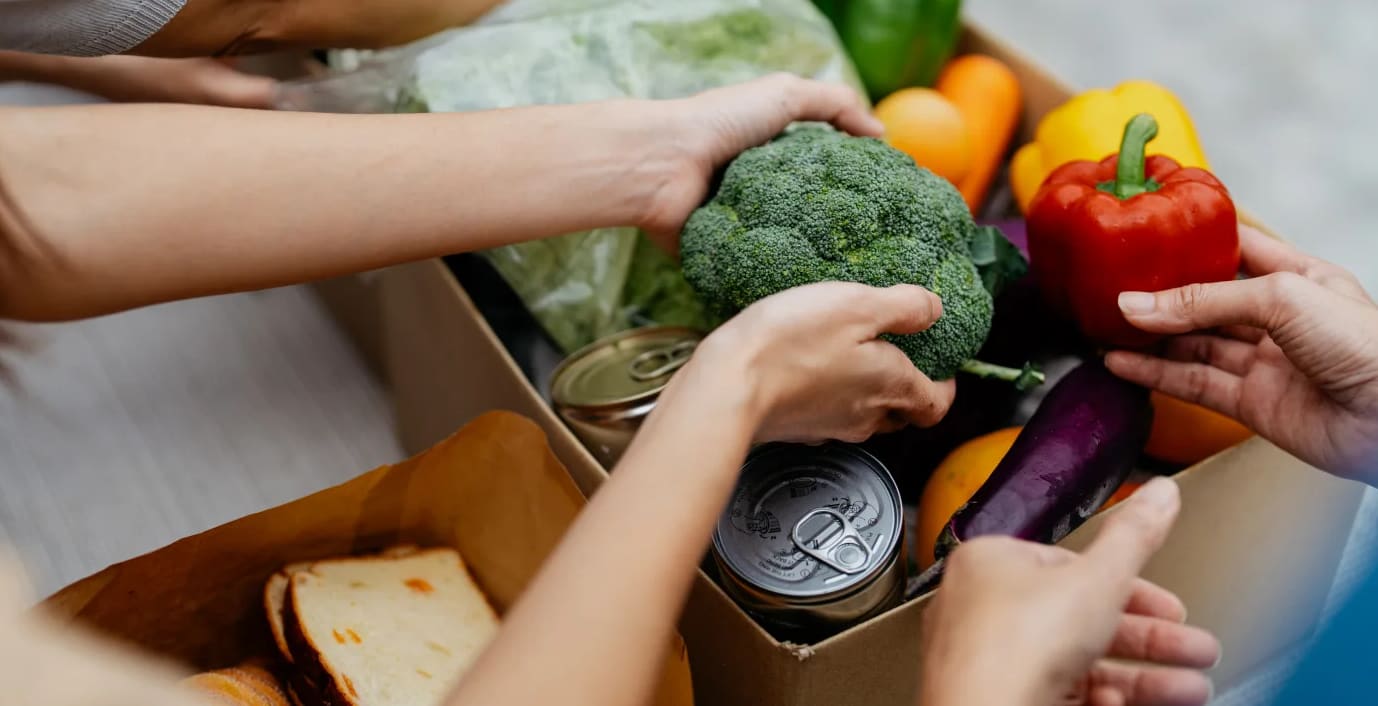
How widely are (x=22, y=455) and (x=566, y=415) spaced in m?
0.77

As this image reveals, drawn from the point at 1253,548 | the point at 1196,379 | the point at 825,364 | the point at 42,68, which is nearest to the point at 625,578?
the point at 825,364

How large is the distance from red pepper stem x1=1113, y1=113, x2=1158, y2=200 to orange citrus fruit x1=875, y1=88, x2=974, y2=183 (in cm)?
23

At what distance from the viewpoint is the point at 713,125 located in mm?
915

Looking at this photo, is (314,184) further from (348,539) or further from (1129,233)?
(1129,233)

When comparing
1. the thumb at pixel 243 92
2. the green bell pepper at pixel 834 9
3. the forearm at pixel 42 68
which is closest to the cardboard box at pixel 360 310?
the thumb at pixel 243 92

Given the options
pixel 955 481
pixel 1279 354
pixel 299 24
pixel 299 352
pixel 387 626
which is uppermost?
pixel 299 24

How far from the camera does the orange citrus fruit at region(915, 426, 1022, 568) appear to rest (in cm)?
86

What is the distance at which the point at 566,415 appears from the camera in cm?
87

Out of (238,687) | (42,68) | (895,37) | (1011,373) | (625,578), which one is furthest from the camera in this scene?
(895,37)

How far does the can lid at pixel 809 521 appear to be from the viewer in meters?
0.72

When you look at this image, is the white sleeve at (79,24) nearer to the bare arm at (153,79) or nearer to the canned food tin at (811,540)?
the bare arm at (153,79)

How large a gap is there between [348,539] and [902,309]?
0.48 metres

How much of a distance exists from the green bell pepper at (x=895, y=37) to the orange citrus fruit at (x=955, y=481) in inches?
18.9

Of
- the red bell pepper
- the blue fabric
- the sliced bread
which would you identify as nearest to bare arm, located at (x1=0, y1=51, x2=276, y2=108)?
the sliced bread
